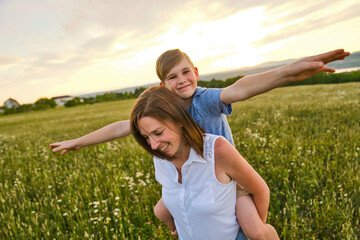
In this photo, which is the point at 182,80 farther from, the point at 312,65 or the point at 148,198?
the point at 148,198

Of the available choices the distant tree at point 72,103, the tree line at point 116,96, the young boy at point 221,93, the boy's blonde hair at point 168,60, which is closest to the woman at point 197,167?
the young boy at point 221,93

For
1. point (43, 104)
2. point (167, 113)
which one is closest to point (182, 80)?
point (167, 113)

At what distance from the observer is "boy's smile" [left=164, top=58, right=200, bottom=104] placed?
2562 millimetres

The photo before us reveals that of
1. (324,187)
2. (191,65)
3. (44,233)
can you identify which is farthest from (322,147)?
(44,233)

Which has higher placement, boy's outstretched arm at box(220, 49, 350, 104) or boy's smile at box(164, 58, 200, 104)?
boy's smile at box(164, 58, 200, 104)

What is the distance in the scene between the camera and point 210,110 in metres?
2.33

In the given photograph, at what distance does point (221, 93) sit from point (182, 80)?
0.57 metres

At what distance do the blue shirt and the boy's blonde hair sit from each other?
15.5 inches

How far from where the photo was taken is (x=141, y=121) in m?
2.02

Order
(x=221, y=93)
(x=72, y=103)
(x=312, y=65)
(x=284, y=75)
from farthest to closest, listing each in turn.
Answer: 1. (x=72, y=103)
2. (x=221, y=93)
3. (x=284, y=75)
4. (x=312, y=65)

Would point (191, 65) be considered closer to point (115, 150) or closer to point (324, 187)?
point (324, 187)

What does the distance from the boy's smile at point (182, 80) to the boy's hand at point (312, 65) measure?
1.11 meters

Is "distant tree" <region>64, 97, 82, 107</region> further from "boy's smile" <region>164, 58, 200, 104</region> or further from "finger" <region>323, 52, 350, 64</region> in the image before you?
"finger" <region>323, 52, 350, 64</region>

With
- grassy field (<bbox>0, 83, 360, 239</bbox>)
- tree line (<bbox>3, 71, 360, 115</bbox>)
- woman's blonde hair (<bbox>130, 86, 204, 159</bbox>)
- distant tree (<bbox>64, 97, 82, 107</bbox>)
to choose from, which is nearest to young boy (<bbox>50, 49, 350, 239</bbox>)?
woman's blonde hair (<bbox>130, 86, 204, 159</bbox>)
